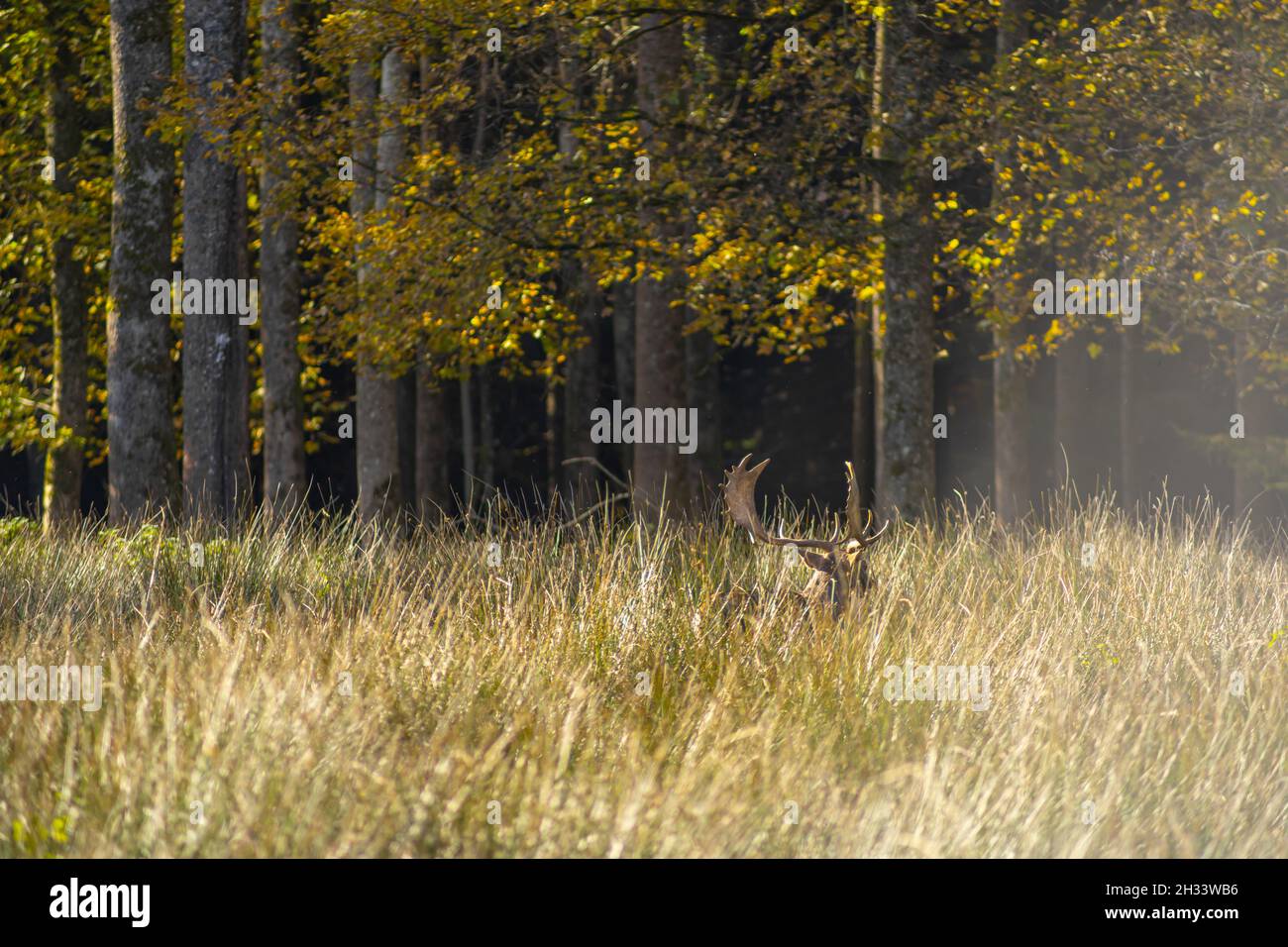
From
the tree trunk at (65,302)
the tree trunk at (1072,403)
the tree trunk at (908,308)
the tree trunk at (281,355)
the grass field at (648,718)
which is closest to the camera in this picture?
the grass field at (648,718)

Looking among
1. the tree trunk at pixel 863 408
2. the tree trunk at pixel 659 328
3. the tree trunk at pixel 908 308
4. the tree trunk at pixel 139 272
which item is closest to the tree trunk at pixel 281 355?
the tree trunk at pixel 139 272

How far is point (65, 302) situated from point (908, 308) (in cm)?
1069

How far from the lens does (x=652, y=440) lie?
14.0 metres

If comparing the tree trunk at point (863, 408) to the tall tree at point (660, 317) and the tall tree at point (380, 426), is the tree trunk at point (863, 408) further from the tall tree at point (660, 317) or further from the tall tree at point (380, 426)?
the tall tree at point (380, 426)

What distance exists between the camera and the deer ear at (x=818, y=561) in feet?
27.1

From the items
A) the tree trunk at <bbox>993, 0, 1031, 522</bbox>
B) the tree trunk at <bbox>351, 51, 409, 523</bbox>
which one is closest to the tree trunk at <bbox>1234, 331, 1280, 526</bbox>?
the tree trunk at <bbox>993, 0, 1031, 522</bbox>

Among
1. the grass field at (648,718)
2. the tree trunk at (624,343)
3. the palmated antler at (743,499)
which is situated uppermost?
the tree trunk at (624,343)

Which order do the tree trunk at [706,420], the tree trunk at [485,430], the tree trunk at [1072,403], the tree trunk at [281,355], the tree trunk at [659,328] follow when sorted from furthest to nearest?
the tree trunk at [485,430]
the tree trunk at [1072,403]
the tree trunk at [281,355]
the tree trunk at [706,420]
the tree trunk at [659,328]

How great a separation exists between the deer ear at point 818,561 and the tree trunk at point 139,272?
22.2 ft

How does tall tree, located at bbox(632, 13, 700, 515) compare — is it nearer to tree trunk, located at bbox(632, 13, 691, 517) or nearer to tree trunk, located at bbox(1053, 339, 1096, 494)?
tree trunk, located at bbox(632, 13, 691, 517)

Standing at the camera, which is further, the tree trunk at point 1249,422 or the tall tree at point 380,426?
the tree trunk at point 1249,422

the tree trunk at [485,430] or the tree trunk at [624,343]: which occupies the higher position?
the tree trunk at [624,343]
